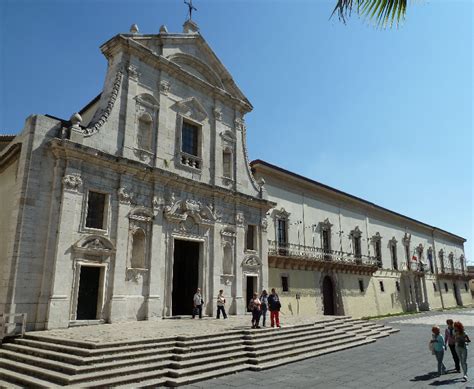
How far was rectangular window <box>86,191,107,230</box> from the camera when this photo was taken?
15094 millimetres

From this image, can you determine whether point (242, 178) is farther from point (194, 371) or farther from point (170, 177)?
point (194, 371)

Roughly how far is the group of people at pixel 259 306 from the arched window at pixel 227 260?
169 centimetres

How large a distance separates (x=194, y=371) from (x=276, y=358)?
3.27m

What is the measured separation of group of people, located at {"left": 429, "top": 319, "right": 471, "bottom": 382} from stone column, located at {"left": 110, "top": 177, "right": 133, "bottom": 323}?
1106 cm

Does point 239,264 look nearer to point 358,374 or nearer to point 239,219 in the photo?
point 239,219

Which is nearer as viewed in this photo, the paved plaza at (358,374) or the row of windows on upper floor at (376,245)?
the paved plaza at (358,374)

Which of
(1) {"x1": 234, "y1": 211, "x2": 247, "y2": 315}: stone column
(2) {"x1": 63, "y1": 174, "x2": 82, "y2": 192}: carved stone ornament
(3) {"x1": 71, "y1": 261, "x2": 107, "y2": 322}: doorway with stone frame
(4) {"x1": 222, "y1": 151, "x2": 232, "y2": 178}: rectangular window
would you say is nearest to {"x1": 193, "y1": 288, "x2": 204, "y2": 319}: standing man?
(1) {"x1": 234, "y1": 211, "x2": 247, "y2": 315}: stone column

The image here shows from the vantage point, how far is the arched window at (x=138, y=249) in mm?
16359

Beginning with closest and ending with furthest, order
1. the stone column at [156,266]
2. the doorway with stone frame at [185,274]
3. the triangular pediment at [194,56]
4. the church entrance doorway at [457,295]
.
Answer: the stone column at [156,266]
the doorway with stone frame at [185,274]
the triangular pediment at [194,56]
the church entrance doorway at [457,295]

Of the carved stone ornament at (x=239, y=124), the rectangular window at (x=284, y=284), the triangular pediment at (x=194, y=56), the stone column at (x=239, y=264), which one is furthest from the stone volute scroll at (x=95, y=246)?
the rectangular window at (x=284, y=284)

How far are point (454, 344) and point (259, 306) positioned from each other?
257 inches

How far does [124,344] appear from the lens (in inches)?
399

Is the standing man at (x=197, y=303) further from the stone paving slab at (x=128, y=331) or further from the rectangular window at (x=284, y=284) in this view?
the rectangular window at (x=284, y=284)

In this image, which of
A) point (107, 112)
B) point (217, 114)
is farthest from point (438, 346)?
point (217, 114)
